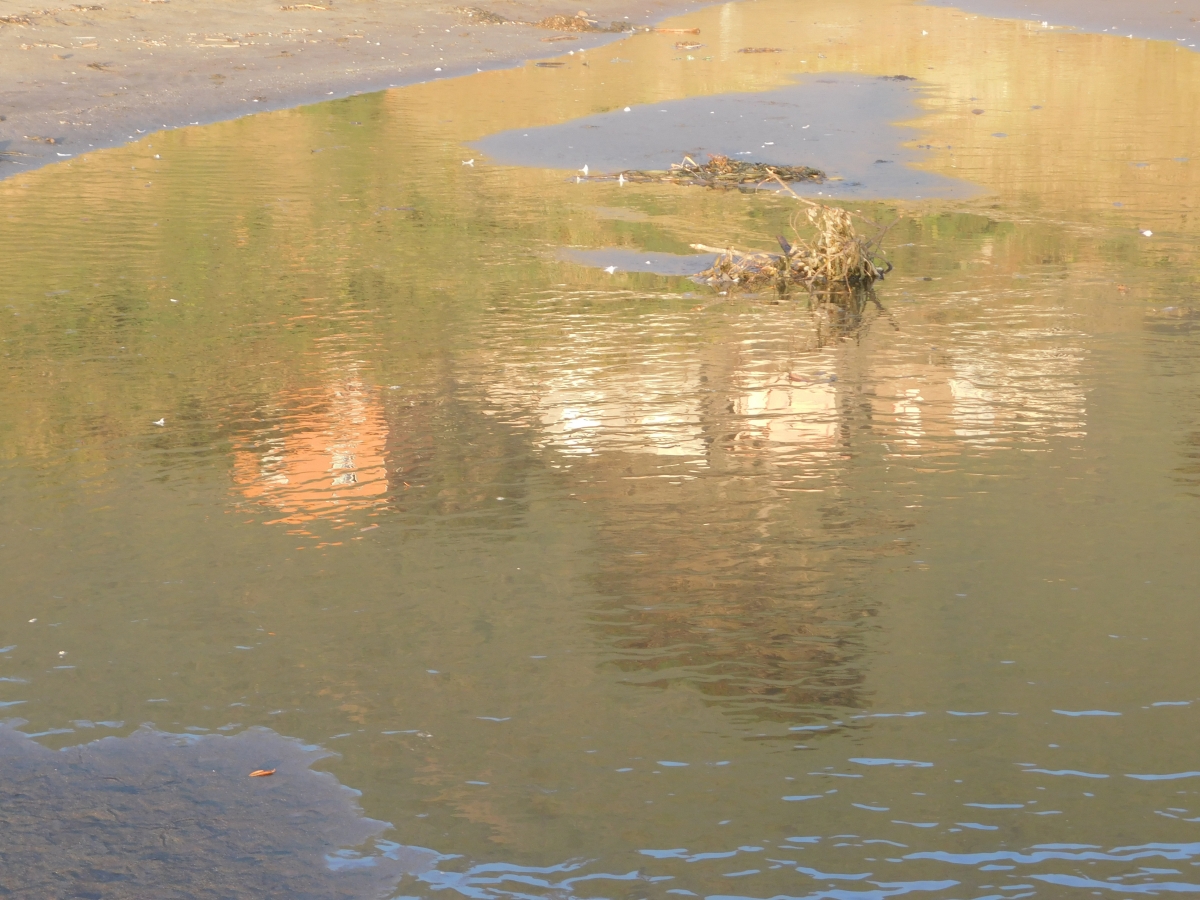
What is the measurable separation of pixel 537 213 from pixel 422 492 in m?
6.51

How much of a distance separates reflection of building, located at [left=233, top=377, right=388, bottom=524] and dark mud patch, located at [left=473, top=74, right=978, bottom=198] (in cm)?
688

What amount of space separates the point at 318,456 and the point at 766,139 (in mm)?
10584

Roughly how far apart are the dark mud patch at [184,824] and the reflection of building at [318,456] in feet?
5.43

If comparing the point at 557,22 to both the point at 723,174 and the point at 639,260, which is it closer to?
the point at 723,174

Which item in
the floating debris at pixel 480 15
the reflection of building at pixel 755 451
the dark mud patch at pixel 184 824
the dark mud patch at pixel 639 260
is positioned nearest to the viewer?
the dark mud patch at pixel 184 824

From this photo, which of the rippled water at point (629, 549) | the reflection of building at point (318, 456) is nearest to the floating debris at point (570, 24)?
the rippled water at point (629, 549)

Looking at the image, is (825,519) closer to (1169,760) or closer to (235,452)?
(1169,760)

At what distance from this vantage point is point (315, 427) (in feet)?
20.9

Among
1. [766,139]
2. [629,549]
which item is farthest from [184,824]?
[766,139]

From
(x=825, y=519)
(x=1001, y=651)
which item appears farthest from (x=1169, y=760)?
(x=825, y=519)

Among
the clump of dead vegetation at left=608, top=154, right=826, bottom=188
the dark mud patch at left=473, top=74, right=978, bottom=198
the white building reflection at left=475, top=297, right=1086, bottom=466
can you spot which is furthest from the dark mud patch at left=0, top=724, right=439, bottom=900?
the clump of dead vegetation at left=608, top=154, right=826, bottom=188

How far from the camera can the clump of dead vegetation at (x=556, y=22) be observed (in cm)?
2744

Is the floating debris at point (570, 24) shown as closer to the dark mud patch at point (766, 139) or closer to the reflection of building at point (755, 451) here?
the dark mud patch at point (766, 139)

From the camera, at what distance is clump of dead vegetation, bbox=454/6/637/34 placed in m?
27.4
